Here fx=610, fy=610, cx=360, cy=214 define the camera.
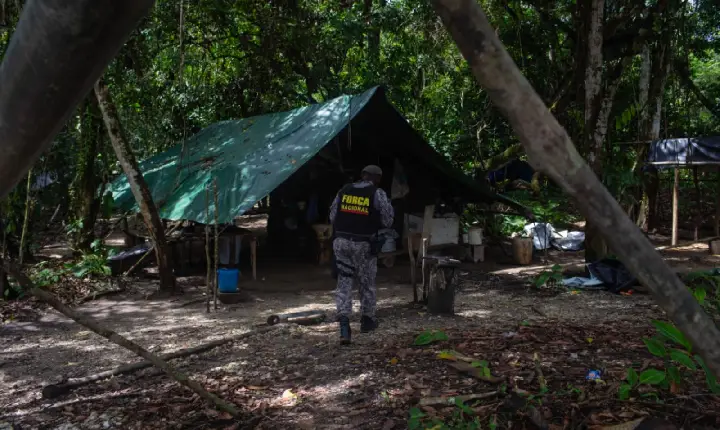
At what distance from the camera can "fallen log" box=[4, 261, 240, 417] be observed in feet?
8.68

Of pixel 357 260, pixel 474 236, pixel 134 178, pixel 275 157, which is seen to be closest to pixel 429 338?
pixel 357 260

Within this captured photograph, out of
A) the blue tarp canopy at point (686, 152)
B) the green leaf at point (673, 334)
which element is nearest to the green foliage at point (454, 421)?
the green leaf at point (673, 334)

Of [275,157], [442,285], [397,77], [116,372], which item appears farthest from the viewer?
[397,77]

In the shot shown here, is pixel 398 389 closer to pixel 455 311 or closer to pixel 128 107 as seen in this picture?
pixel 455 311

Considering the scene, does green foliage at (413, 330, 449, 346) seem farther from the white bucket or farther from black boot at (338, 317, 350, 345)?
the white bucket

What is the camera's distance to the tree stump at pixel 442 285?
6781mm

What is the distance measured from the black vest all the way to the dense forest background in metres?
4.48

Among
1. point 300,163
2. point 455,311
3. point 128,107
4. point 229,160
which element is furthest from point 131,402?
point 128,107

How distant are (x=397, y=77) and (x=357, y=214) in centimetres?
989

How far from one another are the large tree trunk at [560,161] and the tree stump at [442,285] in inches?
194

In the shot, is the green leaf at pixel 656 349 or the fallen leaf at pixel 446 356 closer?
the green leaf at pixel 656 349

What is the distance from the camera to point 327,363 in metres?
5.04

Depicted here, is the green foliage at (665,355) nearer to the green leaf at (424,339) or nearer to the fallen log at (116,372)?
the green leaf at (424,339)

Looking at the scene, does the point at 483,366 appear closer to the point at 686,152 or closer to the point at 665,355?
the point at 665,355
